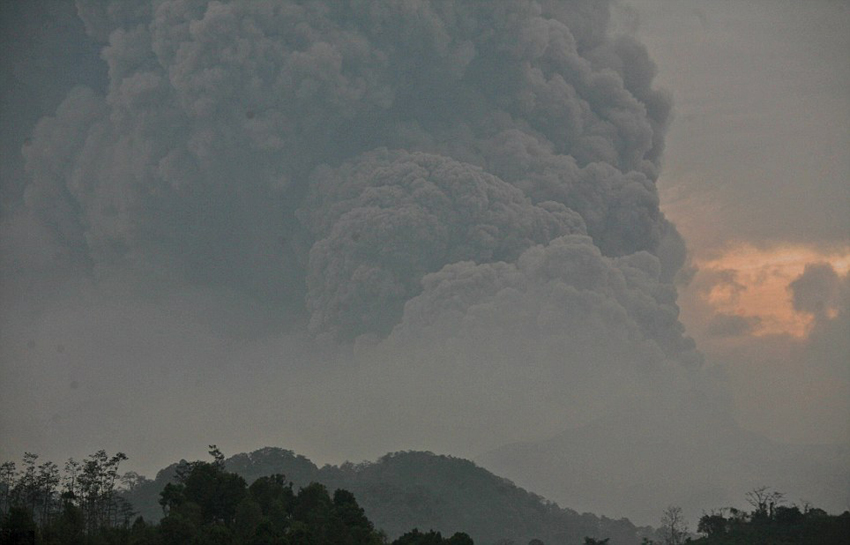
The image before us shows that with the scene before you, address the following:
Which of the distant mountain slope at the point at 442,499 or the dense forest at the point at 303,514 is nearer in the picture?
the dense forest at the point at 303,514

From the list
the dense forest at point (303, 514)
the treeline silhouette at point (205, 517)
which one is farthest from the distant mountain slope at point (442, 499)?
the treeline silhouette at point (205, 517)

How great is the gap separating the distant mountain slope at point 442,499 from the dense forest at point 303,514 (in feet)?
0.65

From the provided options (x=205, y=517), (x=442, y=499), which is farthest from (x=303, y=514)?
(x=442, y=499)

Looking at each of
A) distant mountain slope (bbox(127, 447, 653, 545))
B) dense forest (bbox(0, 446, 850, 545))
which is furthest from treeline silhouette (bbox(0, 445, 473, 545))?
distant mountain slope (bbox(127, 447, 653, 545))

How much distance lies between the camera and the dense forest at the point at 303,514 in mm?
69688

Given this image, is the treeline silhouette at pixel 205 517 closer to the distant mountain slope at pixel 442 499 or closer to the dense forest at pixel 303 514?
the dense forest at pixel 303 514

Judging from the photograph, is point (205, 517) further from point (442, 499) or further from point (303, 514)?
point (442, 499)

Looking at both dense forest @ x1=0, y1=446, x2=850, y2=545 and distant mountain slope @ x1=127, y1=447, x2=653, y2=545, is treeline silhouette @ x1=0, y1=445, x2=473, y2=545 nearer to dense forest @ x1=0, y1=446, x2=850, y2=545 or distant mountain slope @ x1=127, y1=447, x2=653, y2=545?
Result: dense forest @ x1=0, y1=446, x2=850, y2=545

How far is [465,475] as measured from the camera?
173 metres

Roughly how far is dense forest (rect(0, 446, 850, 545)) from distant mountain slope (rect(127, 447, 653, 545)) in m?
0.20

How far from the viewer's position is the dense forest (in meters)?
69.7

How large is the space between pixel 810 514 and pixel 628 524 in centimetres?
7541

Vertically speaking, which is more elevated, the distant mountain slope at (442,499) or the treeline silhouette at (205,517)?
the distant mountain slope at (442,499)

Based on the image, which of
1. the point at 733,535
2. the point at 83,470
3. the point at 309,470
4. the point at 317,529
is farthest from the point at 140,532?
the point at 309,470
